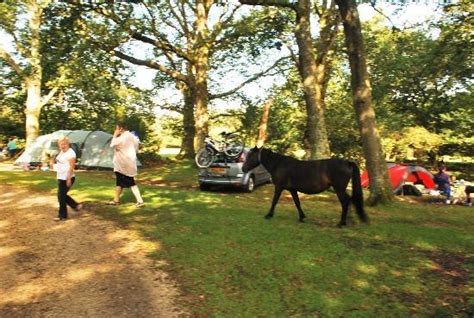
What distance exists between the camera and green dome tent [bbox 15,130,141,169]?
25.2 m

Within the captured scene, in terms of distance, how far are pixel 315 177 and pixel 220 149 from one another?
8.17m

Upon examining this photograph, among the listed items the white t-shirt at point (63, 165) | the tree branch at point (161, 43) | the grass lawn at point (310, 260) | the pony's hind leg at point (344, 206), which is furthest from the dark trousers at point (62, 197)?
the tree branch at point (161, 43)

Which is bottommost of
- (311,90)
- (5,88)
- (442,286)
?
(442,286)

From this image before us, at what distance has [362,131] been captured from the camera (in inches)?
480

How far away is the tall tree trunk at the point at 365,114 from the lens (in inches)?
473

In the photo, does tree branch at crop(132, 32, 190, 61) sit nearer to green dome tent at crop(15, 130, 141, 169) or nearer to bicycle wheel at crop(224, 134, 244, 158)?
green dome tent at crop(15, 130, 141, 169)

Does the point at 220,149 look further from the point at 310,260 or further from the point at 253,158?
the point at 310,260

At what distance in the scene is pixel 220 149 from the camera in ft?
57.7

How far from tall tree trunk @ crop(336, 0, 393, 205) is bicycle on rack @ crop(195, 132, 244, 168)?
610 centimetres

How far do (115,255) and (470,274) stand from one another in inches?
229

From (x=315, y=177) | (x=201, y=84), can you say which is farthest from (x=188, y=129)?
(x=315, y=177)

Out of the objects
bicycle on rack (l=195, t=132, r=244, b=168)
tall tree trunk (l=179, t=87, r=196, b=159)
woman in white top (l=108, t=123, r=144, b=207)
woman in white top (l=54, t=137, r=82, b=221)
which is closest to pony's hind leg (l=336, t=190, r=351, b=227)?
woman in white top (l=108, t=123, r=144, b=207)

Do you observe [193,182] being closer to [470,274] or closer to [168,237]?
[168,237]

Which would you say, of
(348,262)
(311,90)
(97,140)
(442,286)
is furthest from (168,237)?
(97,140)
